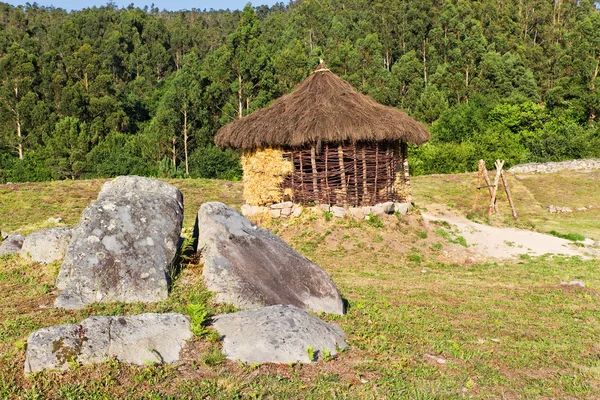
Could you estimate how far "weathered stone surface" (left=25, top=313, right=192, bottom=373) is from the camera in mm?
4191

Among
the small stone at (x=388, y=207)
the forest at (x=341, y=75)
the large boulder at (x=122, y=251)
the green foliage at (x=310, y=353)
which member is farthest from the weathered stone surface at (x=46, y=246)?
the forest at (x=341, y=75)

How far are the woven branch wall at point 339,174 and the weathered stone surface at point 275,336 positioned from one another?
31.1 feet

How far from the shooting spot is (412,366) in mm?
4984

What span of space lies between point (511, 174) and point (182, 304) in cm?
2520

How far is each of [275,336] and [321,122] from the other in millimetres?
9808

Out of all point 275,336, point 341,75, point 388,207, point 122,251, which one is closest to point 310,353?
point 275,336

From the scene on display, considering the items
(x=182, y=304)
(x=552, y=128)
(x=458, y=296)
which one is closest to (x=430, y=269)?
(x=458, y=296)

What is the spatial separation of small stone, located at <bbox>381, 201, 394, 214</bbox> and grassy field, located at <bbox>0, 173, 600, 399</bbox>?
185 cm

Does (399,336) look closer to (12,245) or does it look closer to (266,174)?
(12,245)

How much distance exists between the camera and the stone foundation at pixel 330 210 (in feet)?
47.7

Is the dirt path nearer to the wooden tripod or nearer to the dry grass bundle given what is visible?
the wooden tripod

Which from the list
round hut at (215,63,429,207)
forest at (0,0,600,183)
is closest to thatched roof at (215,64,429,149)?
round hut at (215,63,429,207)

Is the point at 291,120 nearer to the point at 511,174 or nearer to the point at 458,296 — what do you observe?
the point at 458,296

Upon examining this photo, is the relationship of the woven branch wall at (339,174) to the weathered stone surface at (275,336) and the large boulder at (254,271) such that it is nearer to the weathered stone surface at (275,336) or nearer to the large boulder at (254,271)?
the large boulder at (254,271)
